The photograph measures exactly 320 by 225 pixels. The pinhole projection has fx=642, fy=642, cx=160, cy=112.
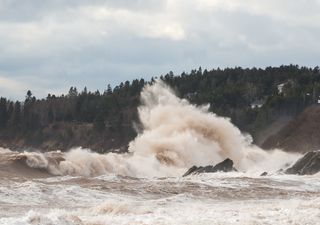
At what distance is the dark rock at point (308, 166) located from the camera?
1710 inches

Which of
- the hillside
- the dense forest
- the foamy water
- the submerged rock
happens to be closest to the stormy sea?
the foamy water

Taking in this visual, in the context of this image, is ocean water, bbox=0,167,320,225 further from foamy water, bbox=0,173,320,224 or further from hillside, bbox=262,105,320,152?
hillside, bbox=262,105,320,152

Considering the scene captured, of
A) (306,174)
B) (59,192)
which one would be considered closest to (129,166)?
(306,174)

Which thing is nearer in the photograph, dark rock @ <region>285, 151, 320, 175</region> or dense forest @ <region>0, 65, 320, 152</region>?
dark rock @ <region>285, 151, 320, 175</region>

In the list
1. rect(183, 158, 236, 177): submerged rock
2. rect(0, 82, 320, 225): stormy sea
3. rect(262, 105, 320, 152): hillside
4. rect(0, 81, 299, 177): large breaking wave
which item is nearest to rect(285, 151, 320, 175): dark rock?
rect(0, 82, 320, 225): stormy sea

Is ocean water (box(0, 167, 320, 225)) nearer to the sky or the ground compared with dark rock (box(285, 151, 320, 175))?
nearer to the sky

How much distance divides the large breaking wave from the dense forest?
45167mm

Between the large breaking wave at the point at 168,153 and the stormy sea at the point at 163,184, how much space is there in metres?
0.09

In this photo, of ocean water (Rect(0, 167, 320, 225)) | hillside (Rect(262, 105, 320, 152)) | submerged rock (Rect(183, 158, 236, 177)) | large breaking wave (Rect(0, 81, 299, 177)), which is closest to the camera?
ocean water (Rect(0, 167, 320, 225))

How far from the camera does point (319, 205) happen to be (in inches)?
762

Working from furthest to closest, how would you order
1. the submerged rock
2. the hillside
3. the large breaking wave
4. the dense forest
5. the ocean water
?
the dense forest < the hillside < the large breaking wave < the submerged rock < the ocean water

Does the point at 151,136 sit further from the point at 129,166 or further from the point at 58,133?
the point at 58,133

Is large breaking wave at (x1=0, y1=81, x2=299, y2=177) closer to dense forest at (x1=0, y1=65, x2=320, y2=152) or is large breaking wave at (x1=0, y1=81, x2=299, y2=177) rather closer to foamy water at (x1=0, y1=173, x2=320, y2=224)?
foamy water at (x1=0, y1=173, x2=320, y2=224)

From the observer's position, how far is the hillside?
301ft
